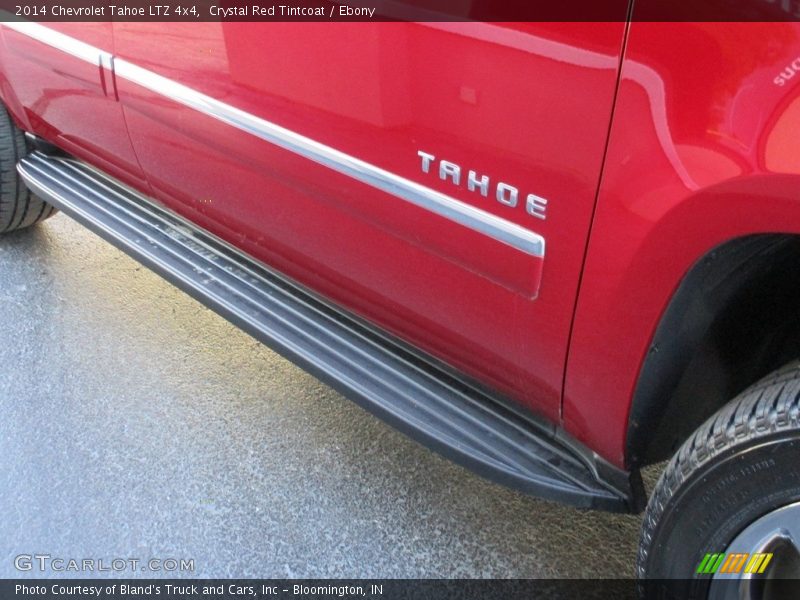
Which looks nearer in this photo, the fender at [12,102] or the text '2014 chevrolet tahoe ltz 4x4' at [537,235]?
the text '2014 chevrolet tahoe ltz 4x4' at [537,235]

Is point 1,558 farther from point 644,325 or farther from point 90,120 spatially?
point 644,325

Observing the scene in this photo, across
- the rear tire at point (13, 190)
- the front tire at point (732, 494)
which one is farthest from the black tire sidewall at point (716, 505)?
the rear tire at point (13, 190)

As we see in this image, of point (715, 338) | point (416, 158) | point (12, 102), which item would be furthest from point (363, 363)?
point (12, 102)

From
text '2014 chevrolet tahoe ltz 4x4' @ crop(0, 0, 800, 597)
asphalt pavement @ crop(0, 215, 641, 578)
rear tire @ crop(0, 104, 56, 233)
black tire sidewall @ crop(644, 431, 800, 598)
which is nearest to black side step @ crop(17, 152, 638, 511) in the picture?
text '2014 chevrolet tahoe ltz 4x4' @ crop(0, 0, 800, 597)

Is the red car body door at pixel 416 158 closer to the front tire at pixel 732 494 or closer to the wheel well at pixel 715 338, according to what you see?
the wheel well at pixel 715 338

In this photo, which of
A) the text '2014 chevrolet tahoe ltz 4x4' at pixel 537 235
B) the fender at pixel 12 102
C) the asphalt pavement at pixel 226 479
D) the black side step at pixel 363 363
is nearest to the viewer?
the text '2014 chevrolet tahoe ltz 4x4' at pixel 537 235

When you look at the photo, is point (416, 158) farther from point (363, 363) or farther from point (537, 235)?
point (363, 363)

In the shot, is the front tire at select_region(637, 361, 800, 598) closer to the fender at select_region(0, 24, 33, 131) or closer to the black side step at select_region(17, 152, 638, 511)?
the black side step at select_region(17, 152, 638, 511)

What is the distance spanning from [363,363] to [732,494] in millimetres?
849

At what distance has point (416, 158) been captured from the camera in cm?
149

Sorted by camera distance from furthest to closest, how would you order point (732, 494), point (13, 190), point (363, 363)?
point (13, 190), point (363, 363), point (732, 494)

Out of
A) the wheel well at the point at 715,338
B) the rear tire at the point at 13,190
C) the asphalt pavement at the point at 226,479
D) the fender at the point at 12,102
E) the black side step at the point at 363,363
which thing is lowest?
the asphalt pavement at the point at 226,479

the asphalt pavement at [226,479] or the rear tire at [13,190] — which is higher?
the rear tire at [13,190]

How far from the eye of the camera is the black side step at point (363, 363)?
1.52 metres
